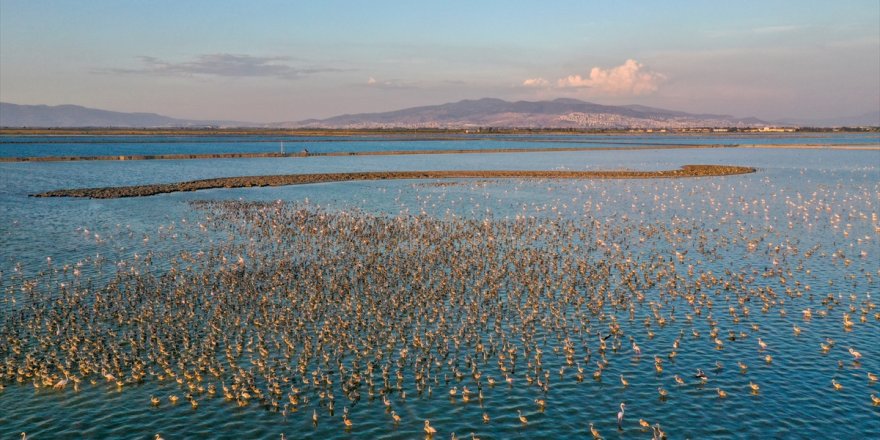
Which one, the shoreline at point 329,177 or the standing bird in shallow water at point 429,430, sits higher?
the shoreline at point 329,177

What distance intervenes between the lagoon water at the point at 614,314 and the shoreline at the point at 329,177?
4167mm

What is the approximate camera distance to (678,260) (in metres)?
39.7

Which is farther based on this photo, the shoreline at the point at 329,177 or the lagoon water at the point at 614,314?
the shoreline at the point at 329,177

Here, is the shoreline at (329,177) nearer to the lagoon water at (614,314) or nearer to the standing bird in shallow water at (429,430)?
the lagoon water at (614,314)

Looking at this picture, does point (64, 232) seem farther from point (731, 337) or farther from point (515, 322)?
point (731, 337)

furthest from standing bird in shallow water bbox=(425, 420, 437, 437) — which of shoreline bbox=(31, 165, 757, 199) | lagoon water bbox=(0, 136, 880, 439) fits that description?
shoreline bbox=(31, 165, 757, 199)

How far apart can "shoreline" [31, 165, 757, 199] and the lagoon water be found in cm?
417

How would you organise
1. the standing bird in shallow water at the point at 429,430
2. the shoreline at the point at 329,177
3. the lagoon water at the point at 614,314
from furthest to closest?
the shoreline at the point at 329,177
the lagoon water at the point at 614,314
the standing bird in shallow water at the point at 429,430

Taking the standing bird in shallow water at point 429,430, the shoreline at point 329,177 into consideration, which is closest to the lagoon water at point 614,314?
the standing bird in shallow water at point 429,430

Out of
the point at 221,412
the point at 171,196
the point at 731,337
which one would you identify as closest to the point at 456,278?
the point at 731,337

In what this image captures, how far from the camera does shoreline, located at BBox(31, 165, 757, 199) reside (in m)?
71.2

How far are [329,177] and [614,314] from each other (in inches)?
2603

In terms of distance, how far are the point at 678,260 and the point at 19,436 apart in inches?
1379

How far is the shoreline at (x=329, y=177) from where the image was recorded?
71188mm
